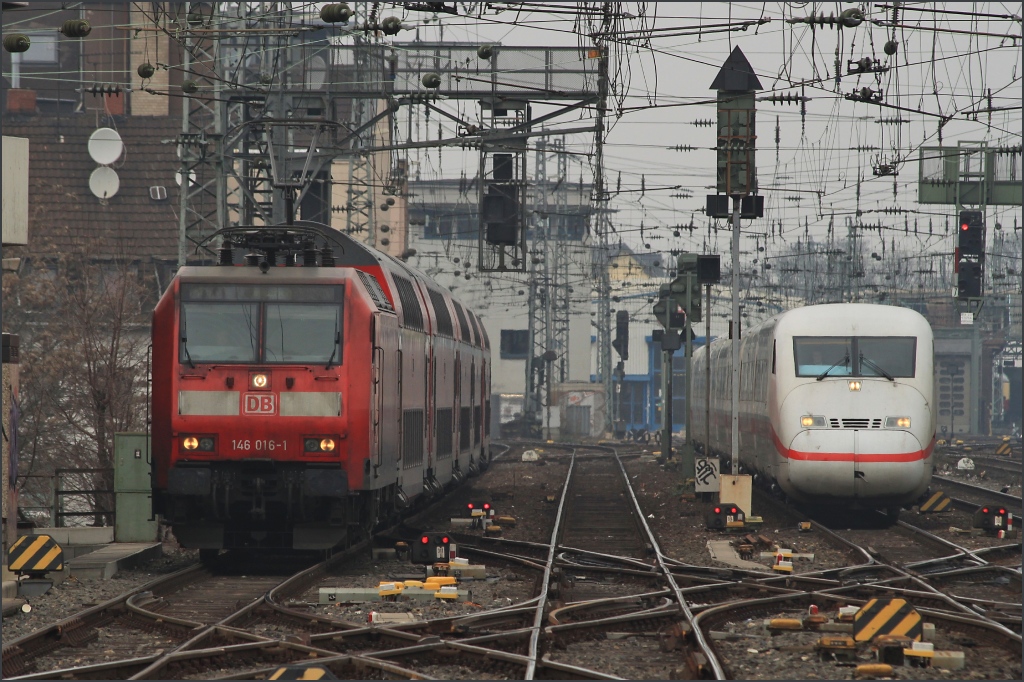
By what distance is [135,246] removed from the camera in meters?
45.8

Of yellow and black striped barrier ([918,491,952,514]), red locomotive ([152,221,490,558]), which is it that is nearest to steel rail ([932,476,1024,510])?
yellow and black striped barrier ([918,491,952,514])

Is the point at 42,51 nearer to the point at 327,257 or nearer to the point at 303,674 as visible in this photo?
the point at 327,257

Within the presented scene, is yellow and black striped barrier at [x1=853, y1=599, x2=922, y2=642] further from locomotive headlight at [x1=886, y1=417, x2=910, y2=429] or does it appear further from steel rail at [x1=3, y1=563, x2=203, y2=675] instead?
locomotive headlight at [x1=886, y1=417, x2=910, y2=429]

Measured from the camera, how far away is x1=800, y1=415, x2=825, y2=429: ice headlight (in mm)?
19812

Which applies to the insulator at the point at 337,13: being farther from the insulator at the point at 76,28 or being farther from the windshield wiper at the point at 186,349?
the windshield wiper at the point at 186,349

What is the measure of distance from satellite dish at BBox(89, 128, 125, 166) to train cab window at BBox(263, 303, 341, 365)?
26922 millimetres

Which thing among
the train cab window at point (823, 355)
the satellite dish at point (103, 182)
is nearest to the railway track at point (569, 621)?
the train cab window at point (823, 355)

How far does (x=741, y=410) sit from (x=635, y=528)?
256 inches

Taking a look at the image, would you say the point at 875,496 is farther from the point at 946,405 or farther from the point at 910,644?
the point at 946,405

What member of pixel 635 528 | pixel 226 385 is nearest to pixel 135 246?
pixel 635 528

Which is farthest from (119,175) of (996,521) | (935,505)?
Answer: (996,521)

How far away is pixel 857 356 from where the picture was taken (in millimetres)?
20219

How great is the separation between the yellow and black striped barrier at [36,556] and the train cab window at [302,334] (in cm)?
297

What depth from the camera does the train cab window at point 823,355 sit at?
66.1 feet
